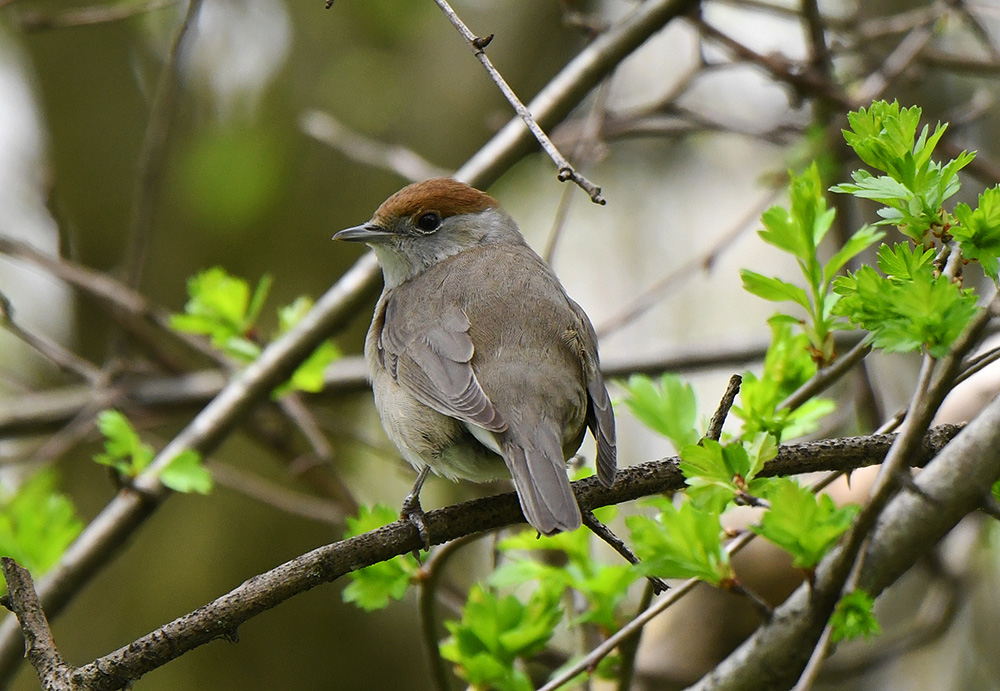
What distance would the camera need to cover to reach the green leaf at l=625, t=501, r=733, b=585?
6.59ft

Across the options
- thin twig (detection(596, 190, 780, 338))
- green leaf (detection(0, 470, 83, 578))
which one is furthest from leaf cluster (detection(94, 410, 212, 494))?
thin twig (detection(596, 190, 780, 338))

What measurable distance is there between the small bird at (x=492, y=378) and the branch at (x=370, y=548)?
0.07 metres

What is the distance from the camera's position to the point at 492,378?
2855 mm

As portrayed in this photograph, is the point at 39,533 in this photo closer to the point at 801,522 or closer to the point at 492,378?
the point at 492,378

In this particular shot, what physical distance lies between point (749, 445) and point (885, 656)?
2061mm

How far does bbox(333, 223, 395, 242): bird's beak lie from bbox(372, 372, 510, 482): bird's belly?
91 cm

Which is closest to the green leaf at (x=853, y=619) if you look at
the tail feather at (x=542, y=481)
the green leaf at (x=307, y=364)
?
the tail feather at (x=542, y=481)

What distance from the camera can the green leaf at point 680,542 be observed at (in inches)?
79.0

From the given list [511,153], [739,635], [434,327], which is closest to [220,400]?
[434,327]

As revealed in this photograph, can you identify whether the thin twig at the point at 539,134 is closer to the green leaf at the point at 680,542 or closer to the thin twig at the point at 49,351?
the green leaf at the point at 680,542

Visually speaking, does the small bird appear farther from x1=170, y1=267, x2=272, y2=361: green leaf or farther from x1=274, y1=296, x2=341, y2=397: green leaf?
x1=170, y1=267, x2=272, y2=361: green leaf

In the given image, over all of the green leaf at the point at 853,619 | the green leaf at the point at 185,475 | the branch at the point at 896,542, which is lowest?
the green leaf at the point at 853,619

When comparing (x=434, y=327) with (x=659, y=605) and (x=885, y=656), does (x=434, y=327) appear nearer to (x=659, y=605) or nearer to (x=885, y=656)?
(x=659, y=605)

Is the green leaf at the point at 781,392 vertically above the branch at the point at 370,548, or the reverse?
the green leaf at the point at 781,392
